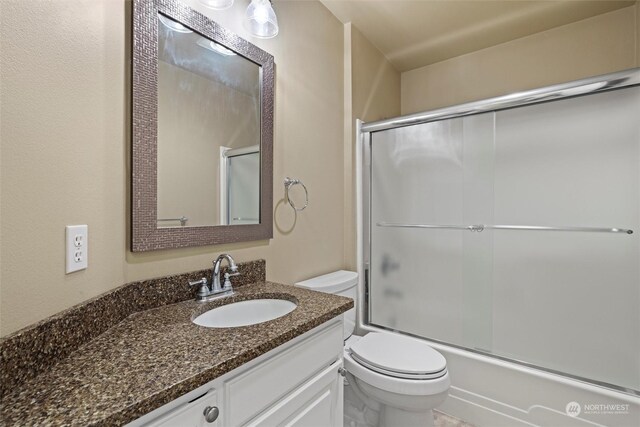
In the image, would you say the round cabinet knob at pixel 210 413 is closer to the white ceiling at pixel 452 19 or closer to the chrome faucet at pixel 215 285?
the chrome faucet at pixel 215 285

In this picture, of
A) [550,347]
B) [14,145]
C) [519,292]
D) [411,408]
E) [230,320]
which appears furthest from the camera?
[519,292]

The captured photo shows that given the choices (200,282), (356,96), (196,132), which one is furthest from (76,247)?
(356,96)

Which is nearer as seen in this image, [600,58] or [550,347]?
[550,347]

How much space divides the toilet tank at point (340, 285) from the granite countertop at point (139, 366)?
0.59 meters

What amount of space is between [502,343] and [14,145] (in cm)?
226

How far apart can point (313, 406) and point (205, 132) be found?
3.62 ft

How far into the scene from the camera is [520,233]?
1.80 m

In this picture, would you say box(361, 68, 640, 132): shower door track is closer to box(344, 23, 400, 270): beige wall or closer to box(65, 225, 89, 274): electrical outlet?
box(344, 23, 400, 270): beige wall

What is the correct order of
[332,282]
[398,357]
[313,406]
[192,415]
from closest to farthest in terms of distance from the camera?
[192,415], [313,406], [398,357], [332,282]

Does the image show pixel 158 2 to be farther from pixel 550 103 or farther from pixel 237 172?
pixel 550 103

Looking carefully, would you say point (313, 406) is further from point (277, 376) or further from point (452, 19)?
point (452, 19)

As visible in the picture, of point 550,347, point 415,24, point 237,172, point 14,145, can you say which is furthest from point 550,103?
point 14,145

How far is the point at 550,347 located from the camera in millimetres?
1688

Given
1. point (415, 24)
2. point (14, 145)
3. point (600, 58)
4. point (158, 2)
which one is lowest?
point (14, 145)
